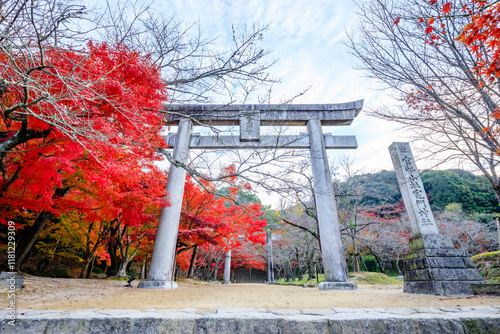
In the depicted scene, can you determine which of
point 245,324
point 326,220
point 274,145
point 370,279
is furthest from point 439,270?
point 370,279

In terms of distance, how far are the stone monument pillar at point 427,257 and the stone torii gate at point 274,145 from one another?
2182mm

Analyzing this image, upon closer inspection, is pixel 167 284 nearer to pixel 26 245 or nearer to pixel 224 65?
pixel 26 245

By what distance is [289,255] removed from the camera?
21438 mm

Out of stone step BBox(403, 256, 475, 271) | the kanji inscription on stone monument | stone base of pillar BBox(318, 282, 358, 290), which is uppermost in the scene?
the kanji inscription on stone monument

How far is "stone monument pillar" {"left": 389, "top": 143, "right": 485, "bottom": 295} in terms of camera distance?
4.59 metres

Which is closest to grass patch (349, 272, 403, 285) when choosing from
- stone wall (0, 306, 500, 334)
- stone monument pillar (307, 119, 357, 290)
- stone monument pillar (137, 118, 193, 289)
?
stone monument pillar (307, 119, 357, 290)

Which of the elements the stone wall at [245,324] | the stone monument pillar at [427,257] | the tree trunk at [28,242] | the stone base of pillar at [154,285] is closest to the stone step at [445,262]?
the stone monument pillar at [427,257]

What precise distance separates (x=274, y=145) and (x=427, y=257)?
202 inches

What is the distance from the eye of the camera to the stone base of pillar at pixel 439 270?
4551mm

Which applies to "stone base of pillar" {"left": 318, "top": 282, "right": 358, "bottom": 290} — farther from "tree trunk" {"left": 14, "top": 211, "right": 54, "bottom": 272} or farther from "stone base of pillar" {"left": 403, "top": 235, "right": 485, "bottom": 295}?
"tree trunk" {"left": 14, "top": 211, "right": 54, "bottom": 272}

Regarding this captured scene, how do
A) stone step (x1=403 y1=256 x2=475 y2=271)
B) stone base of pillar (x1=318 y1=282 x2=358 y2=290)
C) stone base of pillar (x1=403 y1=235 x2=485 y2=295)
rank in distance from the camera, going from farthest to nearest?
stone base of pillar (x1=318 y1=282 x2=358 y2=290) → stone step (x1=403 y1=256 x2=475 y2=271) → stone base of pillar (x1=403 y1=235 x2=485 y2=295)

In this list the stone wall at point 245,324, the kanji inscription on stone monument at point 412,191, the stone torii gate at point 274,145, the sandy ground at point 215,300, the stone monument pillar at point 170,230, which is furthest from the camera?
the stone torii gate at point 274,145

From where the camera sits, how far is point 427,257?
4.84 m

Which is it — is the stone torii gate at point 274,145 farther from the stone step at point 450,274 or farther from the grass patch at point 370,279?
the grass patch at point 370,279
